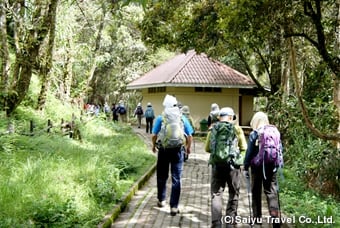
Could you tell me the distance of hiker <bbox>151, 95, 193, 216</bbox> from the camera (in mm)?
7180

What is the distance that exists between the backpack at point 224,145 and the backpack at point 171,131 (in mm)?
1043

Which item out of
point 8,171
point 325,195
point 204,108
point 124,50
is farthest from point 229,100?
point 8,171

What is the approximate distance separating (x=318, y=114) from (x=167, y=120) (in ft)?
21.8

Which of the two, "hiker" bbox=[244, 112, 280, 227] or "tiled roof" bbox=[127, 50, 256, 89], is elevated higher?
"tiled roof" bbox=[127, 50, 256, 89]

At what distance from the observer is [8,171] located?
821 centimetres

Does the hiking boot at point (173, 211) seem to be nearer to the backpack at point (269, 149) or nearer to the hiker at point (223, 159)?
the hiker at point (223, 159)

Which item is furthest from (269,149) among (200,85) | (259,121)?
(200,85)

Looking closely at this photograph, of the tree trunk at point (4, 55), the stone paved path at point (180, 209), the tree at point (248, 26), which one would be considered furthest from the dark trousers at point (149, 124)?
the stone paved path at point (180, 209)

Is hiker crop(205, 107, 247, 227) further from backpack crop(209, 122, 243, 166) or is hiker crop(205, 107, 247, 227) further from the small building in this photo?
the small building

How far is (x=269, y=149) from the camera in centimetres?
618

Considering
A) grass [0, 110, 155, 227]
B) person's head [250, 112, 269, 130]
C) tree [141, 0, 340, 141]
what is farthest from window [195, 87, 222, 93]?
person's head [250, 112, 269, 130]

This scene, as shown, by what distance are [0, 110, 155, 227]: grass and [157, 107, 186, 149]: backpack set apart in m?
1.40

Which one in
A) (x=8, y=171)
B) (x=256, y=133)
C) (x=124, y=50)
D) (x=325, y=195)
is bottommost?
(x=325, y=195)

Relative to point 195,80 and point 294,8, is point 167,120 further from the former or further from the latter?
point 195,80
